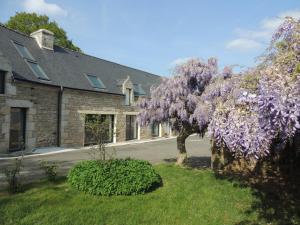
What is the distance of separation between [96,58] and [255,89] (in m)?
22.2

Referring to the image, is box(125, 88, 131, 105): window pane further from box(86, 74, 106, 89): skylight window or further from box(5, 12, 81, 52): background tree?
box(5, 12, 81, 52): background tree

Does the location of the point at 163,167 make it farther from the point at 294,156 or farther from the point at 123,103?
the point at 123,103

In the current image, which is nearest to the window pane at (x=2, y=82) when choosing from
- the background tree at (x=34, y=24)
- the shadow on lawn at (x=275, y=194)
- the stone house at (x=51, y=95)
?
the stone house at (x=51, y=95)

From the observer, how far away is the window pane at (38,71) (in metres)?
16.8

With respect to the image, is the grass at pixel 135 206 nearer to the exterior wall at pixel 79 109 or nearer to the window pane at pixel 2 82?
the window pane at pixel 2 82

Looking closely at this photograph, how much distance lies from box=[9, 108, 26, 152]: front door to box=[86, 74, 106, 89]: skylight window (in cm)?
622

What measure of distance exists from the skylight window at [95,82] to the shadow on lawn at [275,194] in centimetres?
1367

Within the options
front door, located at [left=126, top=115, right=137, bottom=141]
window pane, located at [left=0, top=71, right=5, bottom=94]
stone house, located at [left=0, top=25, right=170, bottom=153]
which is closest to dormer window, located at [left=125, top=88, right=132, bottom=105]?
stone house, located at [left=0, top=25, right=170, bottom=153]

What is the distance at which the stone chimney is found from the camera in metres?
19.7

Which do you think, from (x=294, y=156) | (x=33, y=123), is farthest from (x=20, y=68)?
(x=294, y=156)

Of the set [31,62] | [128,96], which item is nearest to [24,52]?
[31,62]

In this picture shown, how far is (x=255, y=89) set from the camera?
4488 millimetres

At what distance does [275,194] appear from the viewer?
7648 millimetres

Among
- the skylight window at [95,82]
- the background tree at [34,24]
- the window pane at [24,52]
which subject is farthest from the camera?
the background tree at [34,24]
